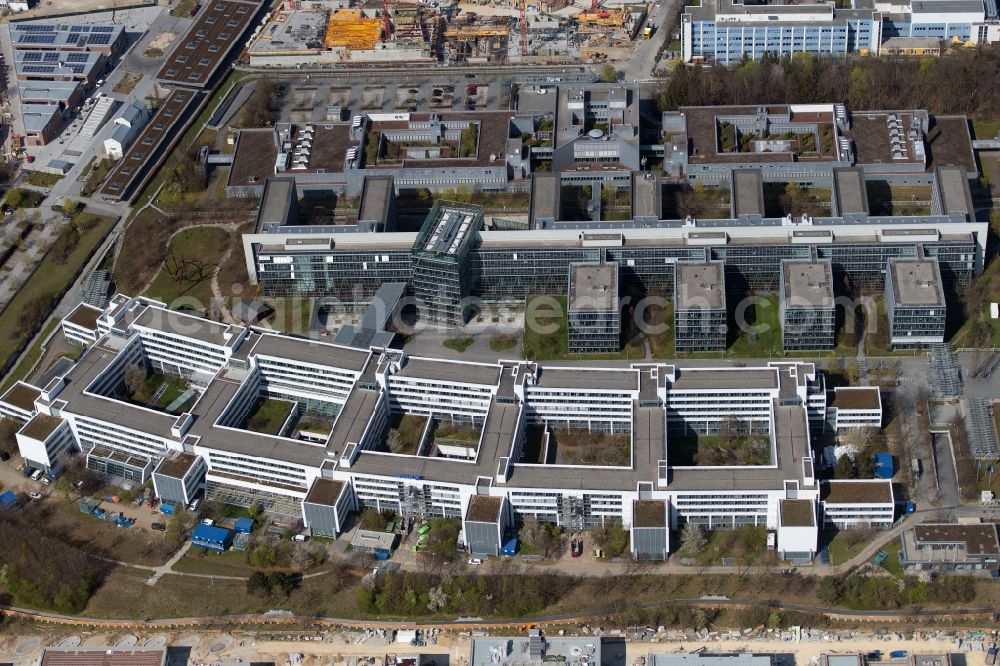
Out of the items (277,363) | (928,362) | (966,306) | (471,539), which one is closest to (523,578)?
(471,539)

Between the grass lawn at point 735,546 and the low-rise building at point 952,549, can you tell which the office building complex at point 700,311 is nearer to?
the grass lawn at point 735,546

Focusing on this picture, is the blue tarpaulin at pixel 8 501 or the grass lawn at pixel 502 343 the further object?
the grass lawn at pixel 502 343

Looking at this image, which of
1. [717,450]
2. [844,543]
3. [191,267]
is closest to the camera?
[844,543]

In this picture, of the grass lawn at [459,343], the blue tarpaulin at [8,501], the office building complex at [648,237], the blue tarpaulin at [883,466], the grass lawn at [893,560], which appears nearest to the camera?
the grass lawn at [893,560]

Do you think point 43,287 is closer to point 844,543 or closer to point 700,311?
point 700,311

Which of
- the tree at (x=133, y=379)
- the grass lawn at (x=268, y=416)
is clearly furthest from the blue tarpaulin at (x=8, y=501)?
the grass lawn at (x=268, y=416)

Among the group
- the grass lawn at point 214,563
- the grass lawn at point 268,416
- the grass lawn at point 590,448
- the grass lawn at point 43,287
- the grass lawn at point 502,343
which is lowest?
the grass lawn at point 214,563

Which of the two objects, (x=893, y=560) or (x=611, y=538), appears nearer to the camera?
(x=893, y=560)

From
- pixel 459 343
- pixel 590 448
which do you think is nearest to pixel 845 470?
pixel 590 448

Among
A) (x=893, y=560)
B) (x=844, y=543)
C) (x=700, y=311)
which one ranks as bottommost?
(x=893, y=560)
